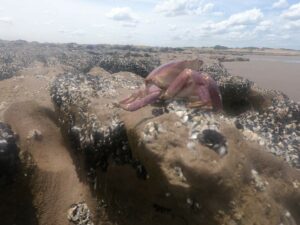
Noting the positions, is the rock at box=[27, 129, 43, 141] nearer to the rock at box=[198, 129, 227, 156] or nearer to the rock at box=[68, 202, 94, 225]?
the rock at box=[68, 202, 94, 225]

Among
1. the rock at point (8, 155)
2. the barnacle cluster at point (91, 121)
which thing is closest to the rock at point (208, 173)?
the barnacle cluster at point (91, 121)

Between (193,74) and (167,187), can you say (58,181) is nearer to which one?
(167,187)

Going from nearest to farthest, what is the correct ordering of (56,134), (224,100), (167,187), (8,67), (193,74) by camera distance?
(167,187) < (193,74) < (56,134) < (224,100) < (8,67)

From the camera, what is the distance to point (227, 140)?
3.48 meters

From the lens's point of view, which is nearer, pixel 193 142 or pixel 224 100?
pixel 193 142

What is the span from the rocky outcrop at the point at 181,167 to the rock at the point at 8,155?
2.53 ft

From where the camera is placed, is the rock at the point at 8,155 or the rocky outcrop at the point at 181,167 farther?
the rock at the point at 8,155

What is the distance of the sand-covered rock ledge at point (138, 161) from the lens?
10.7 ft

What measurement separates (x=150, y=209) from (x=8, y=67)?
9.52 m

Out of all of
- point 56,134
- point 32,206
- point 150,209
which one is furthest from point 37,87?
point 150,209

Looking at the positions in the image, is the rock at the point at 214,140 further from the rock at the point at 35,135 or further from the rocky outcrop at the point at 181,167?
the rock at the point at 35,135

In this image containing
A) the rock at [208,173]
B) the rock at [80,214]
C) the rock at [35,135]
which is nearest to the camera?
the rock at [208,173]

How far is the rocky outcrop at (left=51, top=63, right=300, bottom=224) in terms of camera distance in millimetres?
3254

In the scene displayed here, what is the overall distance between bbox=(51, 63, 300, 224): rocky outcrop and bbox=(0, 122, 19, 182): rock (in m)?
0.77
